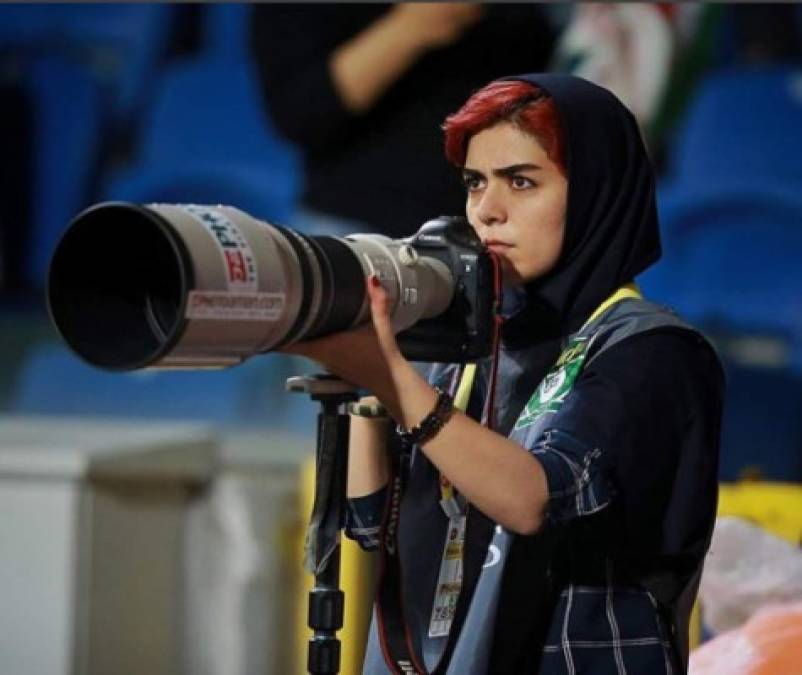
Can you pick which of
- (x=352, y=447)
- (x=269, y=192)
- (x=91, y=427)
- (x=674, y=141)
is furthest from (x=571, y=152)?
(x=91, y=427)

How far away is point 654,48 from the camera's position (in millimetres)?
3844

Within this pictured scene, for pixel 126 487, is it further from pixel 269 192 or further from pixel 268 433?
pixel 269 192

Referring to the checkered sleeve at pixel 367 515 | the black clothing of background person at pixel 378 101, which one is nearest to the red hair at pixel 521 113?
the checkered sleeve at pixel 367 515

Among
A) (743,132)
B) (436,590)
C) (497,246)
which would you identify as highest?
(743,132)

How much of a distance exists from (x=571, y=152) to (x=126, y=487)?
2.23m

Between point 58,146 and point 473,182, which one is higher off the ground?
point 58,146

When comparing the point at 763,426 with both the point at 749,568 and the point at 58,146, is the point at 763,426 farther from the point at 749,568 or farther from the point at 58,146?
the point at 58,146

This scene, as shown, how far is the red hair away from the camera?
68.7 inches

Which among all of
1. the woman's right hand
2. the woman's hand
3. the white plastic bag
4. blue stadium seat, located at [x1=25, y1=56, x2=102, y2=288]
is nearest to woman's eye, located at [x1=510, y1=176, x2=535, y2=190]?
the woman's hand

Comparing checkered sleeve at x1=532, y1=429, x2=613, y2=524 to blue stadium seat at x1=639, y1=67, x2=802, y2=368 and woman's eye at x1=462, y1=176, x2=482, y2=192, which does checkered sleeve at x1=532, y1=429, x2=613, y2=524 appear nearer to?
woman's eye at x1=462, y1=176, x2=482, y2=192

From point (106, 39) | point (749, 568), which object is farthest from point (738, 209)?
point (106, 39)

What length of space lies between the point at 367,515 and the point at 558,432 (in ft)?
0.93

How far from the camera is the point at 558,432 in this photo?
1.62 metres

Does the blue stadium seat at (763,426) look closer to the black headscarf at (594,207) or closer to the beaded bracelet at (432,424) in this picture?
the black headscarf at (594,207)
